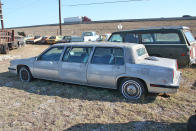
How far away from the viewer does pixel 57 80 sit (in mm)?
5359

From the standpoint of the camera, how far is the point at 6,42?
534 inches

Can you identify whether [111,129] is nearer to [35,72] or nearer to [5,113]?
[5,113]

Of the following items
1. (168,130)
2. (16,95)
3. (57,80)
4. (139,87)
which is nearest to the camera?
(168,130)

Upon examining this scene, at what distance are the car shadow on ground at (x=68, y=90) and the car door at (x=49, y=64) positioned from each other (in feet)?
0.98

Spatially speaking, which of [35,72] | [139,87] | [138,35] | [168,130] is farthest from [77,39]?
[168,130]

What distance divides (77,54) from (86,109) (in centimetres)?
176

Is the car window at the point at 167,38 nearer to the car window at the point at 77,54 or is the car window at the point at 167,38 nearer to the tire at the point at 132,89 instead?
the tire at the point at 132,89

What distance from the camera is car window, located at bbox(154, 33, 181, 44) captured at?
23.0 ft

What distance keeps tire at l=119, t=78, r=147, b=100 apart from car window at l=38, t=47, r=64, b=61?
2125 millimetres

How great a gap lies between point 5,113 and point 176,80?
3.90 m

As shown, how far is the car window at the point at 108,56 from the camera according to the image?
14.6 ft

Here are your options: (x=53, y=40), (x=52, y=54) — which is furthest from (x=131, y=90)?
(x=53, y=40)

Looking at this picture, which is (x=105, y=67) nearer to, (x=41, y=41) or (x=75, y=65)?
(x=75, y=65)

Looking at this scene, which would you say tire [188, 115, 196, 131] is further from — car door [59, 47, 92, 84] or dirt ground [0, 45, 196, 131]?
car door [59, 47, 92, 84]
